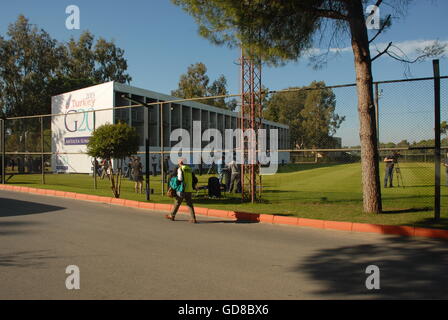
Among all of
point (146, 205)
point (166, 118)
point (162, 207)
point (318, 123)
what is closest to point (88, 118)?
point (166, 118)

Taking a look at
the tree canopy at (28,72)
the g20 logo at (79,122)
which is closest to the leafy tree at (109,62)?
the tree canopy at (28,72)

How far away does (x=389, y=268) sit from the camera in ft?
17.7

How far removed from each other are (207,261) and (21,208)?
7785mm

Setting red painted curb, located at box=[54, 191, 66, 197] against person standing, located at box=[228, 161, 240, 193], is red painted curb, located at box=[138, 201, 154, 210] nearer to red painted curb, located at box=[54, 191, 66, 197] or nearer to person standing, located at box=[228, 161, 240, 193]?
person standing, located at box=[228, 161, 240, 193]

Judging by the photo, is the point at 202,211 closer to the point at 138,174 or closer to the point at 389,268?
the point at 138,174

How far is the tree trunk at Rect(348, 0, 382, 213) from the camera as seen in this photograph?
9328 mm

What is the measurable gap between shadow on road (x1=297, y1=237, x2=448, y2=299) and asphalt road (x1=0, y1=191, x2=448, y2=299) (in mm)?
13

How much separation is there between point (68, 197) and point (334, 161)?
393 inches

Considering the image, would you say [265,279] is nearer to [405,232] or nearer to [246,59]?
[405,232]

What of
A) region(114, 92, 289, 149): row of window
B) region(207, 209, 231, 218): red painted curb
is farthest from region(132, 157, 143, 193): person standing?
region(114, 92, 289, 149): row of window

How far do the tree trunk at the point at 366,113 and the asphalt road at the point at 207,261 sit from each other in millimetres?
1927

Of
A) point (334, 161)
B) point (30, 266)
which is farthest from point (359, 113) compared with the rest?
point (30, 266)

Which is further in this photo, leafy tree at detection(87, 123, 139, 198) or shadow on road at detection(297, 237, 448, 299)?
leafy tree at detection(87, 123, 139, 198)

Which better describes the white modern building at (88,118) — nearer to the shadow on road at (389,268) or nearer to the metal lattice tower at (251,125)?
the metal lattice tower at (251,125)
